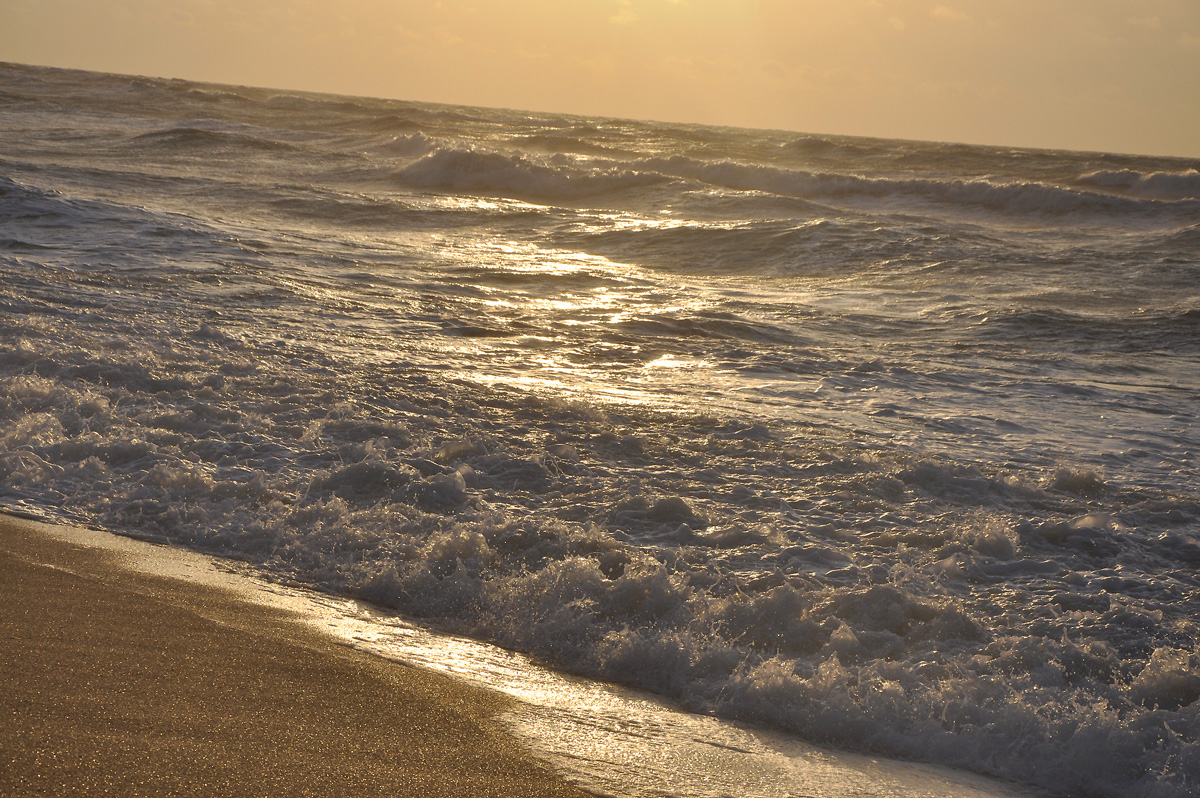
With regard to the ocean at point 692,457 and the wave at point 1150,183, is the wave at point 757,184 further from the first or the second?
the ocean at point 692,457

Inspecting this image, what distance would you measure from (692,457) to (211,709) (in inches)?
130

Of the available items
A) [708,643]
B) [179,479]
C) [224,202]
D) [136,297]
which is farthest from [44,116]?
[708,643]

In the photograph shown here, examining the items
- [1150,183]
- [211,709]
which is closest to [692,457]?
[211,709]

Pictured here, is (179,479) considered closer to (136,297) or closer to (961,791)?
(961,791)

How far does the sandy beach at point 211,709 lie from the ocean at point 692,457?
534mm

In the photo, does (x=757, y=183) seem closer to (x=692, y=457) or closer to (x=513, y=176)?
(x=513, y=176)

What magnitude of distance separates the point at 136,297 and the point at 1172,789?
831 cm

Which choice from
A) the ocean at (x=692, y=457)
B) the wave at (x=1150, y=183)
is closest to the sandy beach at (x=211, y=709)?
the ocean at (x=692, y=457)

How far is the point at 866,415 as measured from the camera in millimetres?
6414

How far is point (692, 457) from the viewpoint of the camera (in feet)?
17.8

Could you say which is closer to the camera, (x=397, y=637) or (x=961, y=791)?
(x=961, y=791)

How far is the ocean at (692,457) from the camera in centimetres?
336

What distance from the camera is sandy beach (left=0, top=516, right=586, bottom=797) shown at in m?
2.27

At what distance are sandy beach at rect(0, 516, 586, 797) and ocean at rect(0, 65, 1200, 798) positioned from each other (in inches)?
21.0
